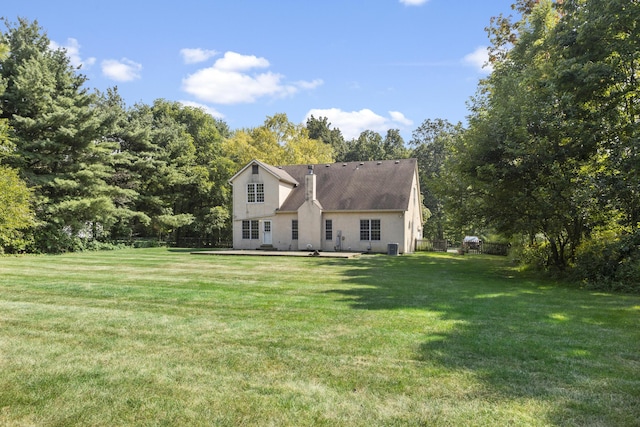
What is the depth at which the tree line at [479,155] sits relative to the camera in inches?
486

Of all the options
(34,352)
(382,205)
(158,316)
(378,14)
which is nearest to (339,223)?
(382,205)

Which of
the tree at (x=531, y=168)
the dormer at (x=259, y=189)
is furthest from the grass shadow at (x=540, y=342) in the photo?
the dormer at (x=259, y=189)

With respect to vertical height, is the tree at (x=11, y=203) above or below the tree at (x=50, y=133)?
below

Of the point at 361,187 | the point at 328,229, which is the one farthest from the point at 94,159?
the point at 361,187

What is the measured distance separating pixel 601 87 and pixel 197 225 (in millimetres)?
29995

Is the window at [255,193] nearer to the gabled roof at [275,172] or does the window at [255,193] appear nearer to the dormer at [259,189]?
the dormer at [259,189]

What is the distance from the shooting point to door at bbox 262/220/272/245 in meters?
28.1

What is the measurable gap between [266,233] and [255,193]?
2969mm

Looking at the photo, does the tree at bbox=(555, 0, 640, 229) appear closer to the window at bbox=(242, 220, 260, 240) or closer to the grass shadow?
the grass shadow

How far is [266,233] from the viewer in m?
28.2

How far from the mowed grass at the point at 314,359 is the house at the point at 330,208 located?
1636 cm

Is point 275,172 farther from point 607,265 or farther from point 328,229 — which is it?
point 607,265

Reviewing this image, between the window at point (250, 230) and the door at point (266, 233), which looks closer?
the door at point (266, 233)

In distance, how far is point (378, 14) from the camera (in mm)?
12367
